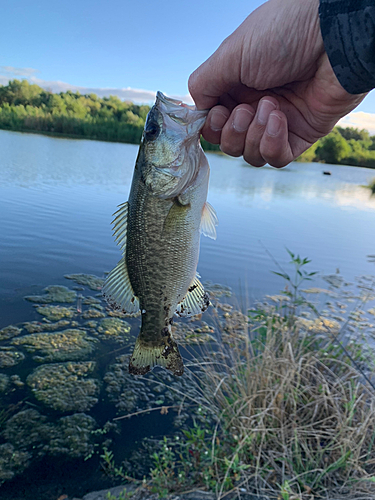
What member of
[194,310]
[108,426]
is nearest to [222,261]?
[108,426]

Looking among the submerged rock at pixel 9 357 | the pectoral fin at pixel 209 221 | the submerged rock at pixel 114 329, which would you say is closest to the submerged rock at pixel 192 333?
the submerged rock at pixel 114 329

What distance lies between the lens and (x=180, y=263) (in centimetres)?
190

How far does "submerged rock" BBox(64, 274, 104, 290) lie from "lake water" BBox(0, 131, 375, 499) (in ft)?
0.71

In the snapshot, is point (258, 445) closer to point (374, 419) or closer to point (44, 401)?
point (374, 419)

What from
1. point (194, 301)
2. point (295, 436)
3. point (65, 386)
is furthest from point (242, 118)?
point (65, 386)

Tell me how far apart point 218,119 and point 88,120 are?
4409cm

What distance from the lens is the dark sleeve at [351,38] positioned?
1592 mm

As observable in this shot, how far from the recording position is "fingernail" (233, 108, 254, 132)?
2258 millimetres

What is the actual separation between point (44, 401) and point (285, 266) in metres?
6.79

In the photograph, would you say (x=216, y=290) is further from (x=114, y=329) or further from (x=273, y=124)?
(x=273, y=124)

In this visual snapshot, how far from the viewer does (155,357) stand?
201cm

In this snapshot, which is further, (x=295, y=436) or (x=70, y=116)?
(x=70, y=116)

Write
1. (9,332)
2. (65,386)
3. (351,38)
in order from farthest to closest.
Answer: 1. (9,332)
2. (65,386)
3. (351,38)

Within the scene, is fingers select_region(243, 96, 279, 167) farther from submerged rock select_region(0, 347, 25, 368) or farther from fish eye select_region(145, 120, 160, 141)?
submerged rock select_region(0, 347, 25, 368)
